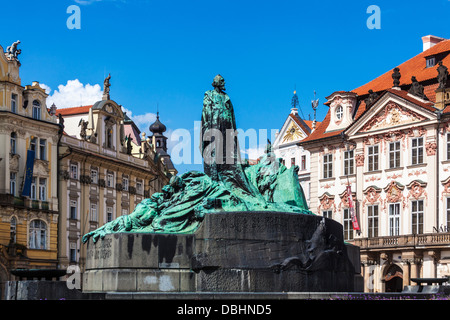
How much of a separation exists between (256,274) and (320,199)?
2895 cm

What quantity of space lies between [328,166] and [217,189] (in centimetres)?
2788

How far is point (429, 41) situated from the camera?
48.7 metres

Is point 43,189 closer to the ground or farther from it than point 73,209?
farther from it

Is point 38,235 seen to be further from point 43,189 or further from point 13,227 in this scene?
point 43,189

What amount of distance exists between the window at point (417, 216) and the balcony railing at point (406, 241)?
2.06ft

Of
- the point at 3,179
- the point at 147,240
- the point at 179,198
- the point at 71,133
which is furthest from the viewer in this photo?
the point at 71,133

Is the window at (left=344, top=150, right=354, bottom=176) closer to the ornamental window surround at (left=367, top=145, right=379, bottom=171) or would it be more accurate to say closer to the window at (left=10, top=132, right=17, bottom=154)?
the ornamental window surround at (left=367, top=145, right=379, bottom=171)

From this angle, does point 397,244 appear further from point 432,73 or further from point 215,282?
point 215,282

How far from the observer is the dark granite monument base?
17.8 meters

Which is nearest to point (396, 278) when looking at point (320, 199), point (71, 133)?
point (320, 199)

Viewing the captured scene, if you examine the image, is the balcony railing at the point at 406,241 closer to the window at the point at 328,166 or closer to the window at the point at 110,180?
the window at the point at 328,166

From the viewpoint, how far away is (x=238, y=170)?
19.8 meters

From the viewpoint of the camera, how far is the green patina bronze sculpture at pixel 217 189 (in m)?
18.7

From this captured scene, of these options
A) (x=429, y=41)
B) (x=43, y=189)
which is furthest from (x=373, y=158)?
(x=43, y=189)
